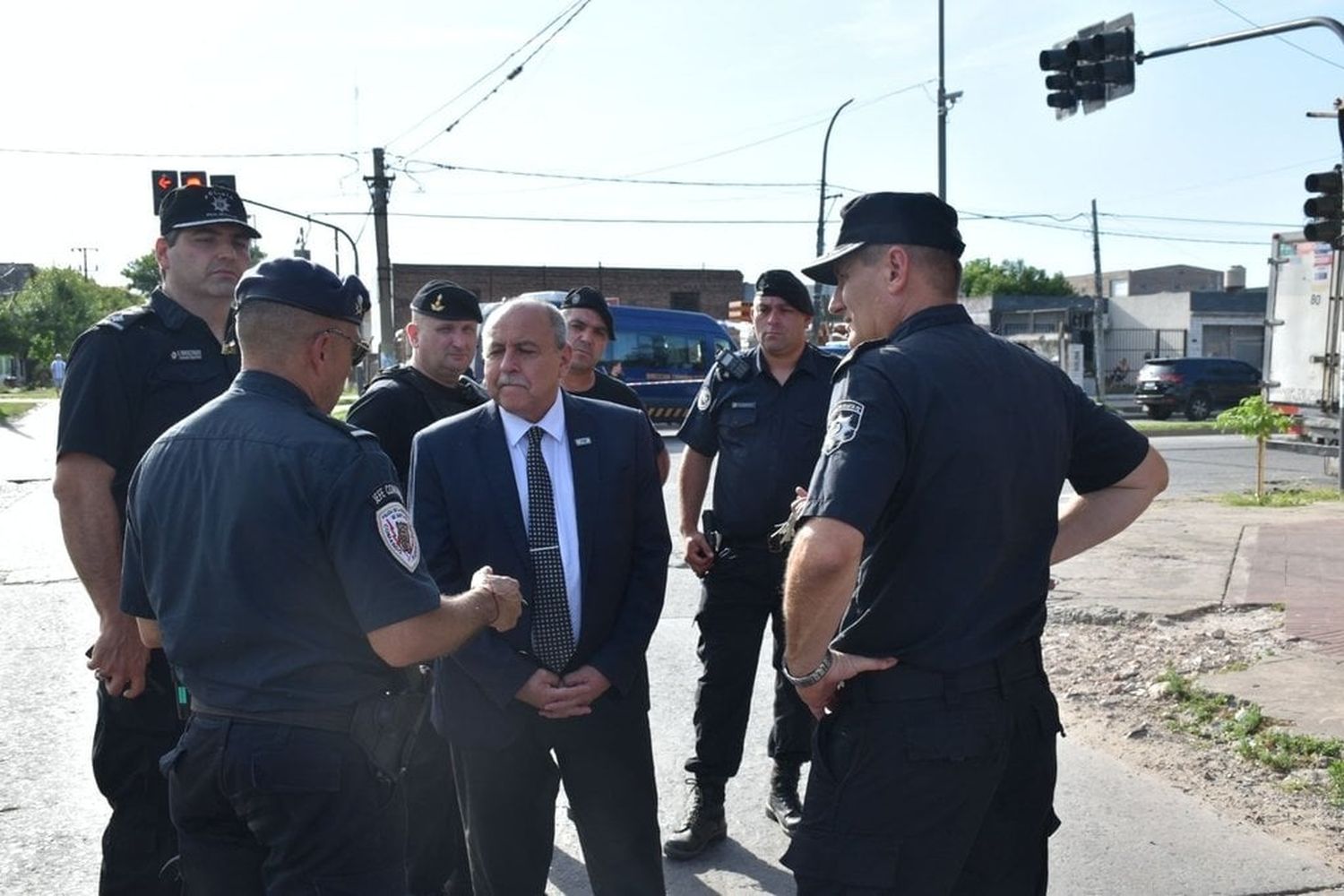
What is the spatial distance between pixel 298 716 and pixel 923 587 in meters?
1.40

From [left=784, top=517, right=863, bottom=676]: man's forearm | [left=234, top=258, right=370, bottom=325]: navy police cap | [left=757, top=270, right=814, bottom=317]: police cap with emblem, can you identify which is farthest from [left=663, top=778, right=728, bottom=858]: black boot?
[left=234, top=258, right=370, bottom=325]: navy police cap

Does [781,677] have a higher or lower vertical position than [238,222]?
lower

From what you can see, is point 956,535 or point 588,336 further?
point 588,336

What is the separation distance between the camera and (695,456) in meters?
5.30

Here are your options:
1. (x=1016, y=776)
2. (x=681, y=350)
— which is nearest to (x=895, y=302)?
(x=1016, y=776)

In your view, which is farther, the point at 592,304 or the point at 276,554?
the point at 592,304

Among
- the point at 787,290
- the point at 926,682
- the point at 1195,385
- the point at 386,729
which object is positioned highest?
the point at 787,290

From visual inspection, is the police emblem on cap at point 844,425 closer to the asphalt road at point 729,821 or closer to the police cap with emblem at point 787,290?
the asphalt road at point 729,821

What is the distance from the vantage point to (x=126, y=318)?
143 inches

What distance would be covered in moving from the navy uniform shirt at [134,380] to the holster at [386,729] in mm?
1274

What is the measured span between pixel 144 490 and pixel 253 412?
33 centimetres

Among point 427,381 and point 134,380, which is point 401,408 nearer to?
point 427,381

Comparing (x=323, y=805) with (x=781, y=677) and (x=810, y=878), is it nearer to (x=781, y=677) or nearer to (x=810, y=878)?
(x=810, y=878)

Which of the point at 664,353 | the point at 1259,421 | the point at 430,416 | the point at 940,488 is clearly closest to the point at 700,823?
the point at 430,416
